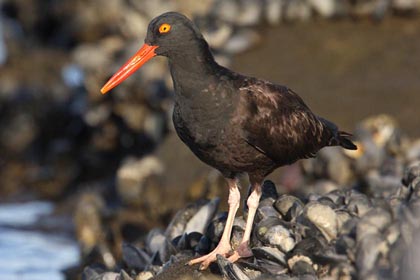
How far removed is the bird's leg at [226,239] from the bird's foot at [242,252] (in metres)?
0.08

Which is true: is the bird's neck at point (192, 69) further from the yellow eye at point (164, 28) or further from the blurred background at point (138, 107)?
the blurred background at point (138, 107)

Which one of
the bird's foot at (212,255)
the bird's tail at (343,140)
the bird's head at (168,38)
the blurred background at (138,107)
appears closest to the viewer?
the bird's foot at (212,255)

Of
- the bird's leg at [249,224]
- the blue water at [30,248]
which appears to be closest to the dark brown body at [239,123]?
the bird's leg at [249,224]

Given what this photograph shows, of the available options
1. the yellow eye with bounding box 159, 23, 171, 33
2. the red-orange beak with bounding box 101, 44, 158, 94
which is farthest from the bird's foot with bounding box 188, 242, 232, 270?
the yellow eye with bounding box 159, 23, 171, 33

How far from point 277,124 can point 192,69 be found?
614 mm

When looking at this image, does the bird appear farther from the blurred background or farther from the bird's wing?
the blurred background

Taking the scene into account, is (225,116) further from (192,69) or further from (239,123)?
(192,69)

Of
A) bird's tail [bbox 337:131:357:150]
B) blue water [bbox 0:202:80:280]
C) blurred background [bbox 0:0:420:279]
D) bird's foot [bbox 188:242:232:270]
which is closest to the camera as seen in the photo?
bird's foot [bbox 188:242:232:270]

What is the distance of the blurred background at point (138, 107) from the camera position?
9.39m

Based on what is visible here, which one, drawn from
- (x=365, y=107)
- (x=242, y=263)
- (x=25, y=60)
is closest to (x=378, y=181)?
(x=365, y=107)

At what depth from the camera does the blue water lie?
→ 8818 millimetres

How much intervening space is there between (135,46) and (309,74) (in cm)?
201

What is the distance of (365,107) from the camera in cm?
991

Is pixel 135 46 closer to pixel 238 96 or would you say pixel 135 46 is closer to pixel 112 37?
pixel 112 37
